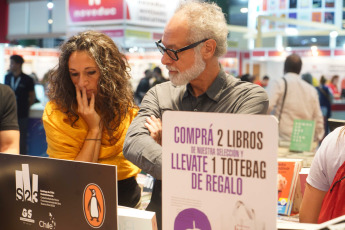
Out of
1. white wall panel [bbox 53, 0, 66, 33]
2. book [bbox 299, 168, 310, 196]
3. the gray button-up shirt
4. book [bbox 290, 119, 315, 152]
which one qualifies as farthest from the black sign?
white wall panel [bbox 53, 0, 66, 33]

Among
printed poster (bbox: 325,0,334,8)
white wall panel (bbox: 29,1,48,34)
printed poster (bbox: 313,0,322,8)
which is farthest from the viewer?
printed poster (bbox: 313,0,322,8)

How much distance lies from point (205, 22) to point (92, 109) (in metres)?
0.63

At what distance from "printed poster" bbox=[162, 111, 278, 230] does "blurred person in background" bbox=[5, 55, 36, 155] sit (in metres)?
5.97

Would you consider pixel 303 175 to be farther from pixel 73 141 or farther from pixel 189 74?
pixel 73 141

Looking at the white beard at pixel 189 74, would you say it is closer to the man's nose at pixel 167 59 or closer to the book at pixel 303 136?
the man's nose at pixel 167 59

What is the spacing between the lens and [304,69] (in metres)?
14.5

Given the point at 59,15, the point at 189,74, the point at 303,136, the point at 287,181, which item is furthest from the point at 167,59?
the point at 59,15

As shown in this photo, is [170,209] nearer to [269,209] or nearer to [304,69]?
[269,209]

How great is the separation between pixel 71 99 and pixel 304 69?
1347 centimetres

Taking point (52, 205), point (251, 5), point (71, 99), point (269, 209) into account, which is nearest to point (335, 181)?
point (269, 209)

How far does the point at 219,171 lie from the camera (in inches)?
37.4

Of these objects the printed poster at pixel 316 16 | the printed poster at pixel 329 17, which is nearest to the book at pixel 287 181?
the printed poster at pixel 316 16

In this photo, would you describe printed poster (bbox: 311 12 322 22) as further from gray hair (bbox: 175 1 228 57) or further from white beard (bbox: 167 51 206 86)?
white beard (bbox: 167 51 206 86)

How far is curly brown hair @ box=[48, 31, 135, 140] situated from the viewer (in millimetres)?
1967
